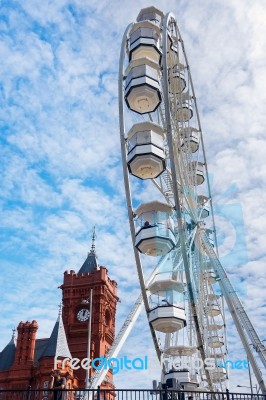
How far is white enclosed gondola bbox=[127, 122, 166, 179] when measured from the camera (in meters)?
28.1

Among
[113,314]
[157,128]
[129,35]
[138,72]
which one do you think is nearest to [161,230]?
[157,128]

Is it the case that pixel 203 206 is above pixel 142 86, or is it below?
below

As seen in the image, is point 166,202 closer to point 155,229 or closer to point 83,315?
point 155,229

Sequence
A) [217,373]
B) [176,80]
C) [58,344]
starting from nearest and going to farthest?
[176,80], [217,373], [58,344]

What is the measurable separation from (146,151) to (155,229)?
4305mm

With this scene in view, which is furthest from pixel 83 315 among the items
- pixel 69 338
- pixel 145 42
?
pixel 145 42

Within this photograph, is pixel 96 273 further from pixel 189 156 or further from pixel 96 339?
pixel 189 156

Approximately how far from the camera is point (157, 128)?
29.0 m

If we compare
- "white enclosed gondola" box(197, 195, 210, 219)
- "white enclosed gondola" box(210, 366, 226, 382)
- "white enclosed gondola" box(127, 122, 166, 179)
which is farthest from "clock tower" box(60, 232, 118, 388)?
"white enclosed gondola" box(127, 122, 166, 179)

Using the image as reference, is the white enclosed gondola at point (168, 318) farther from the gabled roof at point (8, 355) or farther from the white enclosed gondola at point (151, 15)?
the gabled roof at point (8, 355)

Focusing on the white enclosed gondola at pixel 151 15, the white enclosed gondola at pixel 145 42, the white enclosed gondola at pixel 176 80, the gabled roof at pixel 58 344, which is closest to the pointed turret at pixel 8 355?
the gabled roof at pixel 58 344

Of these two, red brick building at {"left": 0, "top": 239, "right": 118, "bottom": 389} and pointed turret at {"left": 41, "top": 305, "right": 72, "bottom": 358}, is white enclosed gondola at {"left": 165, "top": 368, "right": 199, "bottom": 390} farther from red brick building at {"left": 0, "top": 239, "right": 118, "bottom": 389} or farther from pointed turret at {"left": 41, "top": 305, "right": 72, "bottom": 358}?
pointed turret at {"left": 41, "top": 305, "right": 72, "bottom": 358}

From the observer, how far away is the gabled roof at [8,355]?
60.4m

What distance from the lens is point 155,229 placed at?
27.9m
